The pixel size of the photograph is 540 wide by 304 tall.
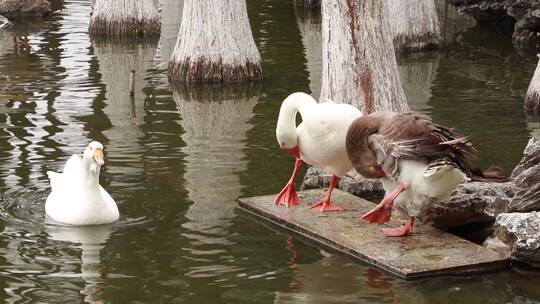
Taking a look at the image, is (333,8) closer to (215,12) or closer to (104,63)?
(215,12)

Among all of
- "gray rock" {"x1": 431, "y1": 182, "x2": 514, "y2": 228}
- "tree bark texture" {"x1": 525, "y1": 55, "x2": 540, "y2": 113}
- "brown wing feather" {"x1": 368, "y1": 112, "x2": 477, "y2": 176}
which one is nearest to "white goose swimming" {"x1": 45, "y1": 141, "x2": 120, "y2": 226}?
"brown wing feather" {"x1": 368, "y1": 112, "x2": 477, "y2": 176}

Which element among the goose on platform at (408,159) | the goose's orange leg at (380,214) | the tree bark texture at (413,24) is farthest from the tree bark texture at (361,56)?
the tree bark texture at (413,24)

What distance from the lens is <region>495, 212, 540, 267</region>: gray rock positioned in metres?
8.94

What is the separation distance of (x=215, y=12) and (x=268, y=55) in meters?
4.57

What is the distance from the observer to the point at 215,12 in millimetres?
17000

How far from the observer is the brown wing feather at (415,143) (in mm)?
9055

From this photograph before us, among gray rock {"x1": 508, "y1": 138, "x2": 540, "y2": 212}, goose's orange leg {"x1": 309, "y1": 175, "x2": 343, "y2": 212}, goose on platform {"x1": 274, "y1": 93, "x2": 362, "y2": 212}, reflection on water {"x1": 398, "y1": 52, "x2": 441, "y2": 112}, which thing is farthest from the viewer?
reflection on water {"x1": 398, "y1": 52, "x2": 441, "y2": 112}

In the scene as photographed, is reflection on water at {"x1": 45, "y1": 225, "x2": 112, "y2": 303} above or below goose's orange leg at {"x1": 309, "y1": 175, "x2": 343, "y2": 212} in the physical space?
below

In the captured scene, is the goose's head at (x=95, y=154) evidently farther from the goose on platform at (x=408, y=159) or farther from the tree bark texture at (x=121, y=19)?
the tree bark texture at (x=121, y=19)

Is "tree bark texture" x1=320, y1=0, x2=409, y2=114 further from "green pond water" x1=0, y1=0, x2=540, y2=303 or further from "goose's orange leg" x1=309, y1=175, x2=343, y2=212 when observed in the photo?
"goose's orange leg" x1=309, y1=175, x2=343, y2=212

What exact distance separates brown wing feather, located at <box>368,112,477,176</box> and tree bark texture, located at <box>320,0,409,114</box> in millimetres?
2444

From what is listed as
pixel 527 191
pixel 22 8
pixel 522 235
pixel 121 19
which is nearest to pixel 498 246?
pixel 522 235

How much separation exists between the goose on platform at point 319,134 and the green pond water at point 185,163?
2.33 feet

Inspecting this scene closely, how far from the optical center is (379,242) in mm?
9383
